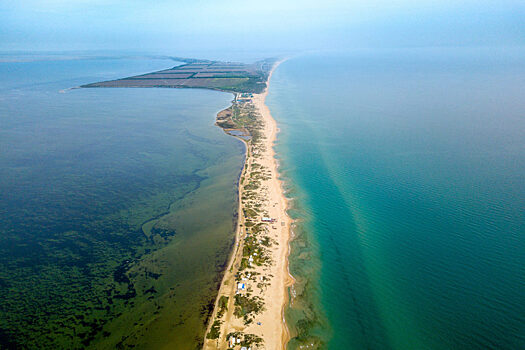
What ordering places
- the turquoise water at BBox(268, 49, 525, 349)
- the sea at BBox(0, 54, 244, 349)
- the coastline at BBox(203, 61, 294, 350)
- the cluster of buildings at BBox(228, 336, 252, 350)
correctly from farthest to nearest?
1. the sea at BBox(0, 54, 244, 349)
2. the turquoise water at BBox(268, 49, 525, 349)
3. the coastline at BBox(203, 61, 294, 350)
4. the cluster of buildings at BBox(228, 336, 252, 350)

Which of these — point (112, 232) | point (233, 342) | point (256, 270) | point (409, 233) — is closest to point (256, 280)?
point (256, 270)

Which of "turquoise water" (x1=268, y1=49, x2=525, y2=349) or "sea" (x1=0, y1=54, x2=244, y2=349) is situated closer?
"turquoise water" (x1=268, y1=49, x2=525, y2=349)

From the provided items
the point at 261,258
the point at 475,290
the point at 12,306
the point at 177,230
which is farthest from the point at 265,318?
the point at 12,306

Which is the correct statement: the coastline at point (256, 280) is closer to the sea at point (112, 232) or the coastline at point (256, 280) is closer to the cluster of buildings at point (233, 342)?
the cluster of buildings at point (233, 342)

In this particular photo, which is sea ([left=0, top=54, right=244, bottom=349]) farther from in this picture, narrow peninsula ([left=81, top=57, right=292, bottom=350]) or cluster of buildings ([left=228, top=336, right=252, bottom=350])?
cluster of buildings ([left=228, top=336, right=252, bottom=350])

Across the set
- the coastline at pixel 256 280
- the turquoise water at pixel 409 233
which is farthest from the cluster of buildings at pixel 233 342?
the turquoise water at pixel 409 233

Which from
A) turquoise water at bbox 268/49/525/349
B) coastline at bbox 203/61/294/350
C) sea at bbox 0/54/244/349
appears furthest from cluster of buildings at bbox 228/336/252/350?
turquoise water at bbox 268/49/525/349

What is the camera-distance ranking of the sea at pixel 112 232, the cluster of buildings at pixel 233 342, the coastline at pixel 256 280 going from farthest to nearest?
1. the sea at pixel 112 232
2. the coastline at pixel 256 280
3. the cluster of buildings at pixel 233 342

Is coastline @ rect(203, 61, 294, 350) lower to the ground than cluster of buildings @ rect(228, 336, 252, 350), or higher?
higher
